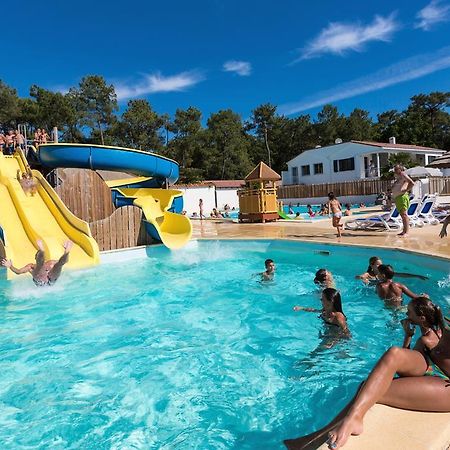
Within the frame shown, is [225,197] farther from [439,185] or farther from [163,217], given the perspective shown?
[163,217]

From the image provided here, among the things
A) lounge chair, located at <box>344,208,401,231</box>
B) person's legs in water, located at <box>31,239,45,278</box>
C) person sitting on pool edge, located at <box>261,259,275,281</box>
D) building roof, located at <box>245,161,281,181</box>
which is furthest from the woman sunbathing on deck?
building roof, located at <box>245,161,281,181</box>

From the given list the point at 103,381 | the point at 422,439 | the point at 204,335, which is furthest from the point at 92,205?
the point at 422,439

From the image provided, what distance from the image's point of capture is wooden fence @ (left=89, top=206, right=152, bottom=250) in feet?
32.1

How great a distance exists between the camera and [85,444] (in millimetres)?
2812

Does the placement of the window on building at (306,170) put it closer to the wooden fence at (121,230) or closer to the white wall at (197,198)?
the white wall at (197,198)

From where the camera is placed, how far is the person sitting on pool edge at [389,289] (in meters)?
4.95

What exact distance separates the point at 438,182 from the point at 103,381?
24.8 metres

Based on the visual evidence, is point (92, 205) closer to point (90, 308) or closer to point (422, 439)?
point (90, 308)

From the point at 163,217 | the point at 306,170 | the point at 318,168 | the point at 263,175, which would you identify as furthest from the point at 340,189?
the point at 163,217

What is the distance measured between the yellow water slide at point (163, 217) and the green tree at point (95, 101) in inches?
1251

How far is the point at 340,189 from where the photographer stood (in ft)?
99.4

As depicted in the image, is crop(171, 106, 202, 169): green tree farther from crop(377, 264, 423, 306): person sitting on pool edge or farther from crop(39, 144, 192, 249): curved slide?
crop(377, 264, 423, 306): person sitting on pool edge

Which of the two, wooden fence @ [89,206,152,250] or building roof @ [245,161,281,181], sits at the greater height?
building roof @ [245,161,281,181]

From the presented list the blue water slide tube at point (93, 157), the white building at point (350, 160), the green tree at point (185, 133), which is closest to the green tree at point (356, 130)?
the white building at point (350, 160)
